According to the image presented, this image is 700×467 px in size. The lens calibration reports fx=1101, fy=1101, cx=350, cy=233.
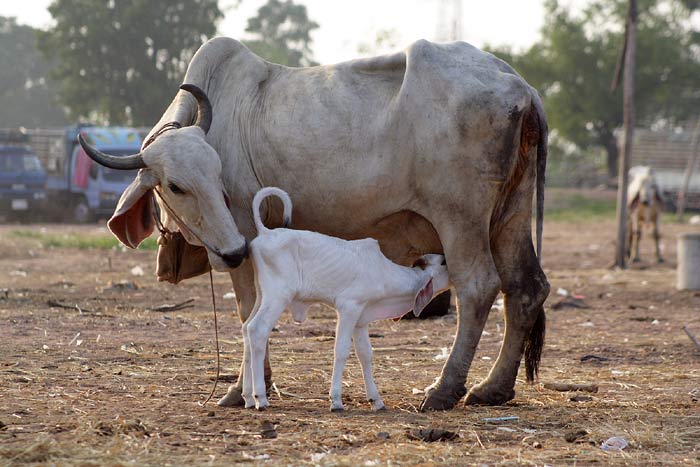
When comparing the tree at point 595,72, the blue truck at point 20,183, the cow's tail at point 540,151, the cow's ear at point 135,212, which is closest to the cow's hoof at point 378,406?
the cow's tail at point 540,151

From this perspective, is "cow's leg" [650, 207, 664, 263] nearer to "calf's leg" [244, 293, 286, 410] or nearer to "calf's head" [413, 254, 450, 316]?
"calf's head" [413, 254, 450, 316]

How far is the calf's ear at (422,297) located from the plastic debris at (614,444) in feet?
4.15

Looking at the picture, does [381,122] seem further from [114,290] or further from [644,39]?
[644,39]

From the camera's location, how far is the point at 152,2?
4522cm

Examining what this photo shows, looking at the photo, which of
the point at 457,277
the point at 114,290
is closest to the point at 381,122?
the point at 457,277

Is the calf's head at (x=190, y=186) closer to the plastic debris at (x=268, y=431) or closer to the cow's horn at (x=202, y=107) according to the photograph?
the cow's horn at (x=202, y=107)

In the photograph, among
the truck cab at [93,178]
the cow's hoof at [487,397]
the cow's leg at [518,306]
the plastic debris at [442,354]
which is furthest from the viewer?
the truck cab at [93,178]

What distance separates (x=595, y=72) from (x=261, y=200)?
1697 inches

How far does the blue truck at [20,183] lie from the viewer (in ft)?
85.0

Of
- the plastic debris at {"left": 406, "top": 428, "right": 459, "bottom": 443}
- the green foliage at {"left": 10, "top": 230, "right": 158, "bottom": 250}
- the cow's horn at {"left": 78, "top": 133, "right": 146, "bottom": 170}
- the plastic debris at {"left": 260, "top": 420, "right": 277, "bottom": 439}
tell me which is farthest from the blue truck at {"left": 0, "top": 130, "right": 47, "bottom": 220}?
the plastic debris at {"left": 406, "top": 428, "right": 459, "bottom": 443}

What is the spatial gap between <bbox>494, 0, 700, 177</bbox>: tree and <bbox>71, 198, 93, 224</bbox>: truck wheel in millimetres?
23309

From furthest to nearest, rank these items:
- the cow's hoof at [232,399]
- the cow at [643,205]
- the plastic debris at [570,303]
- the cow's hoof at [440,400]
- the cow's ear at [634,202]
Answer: the cow's ear at [634,202] → the cow at [643,205] → the plastic debris at [570,303] → the cow's hoof at [232,399] → the cow's hoof at [440,400]

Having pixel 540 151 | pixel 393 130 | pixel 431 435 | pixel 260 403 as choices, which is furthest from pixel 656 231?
pixel 431 435

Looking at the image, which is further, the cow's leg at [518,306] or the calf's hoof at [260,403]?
the cow's leg at [518,306]
